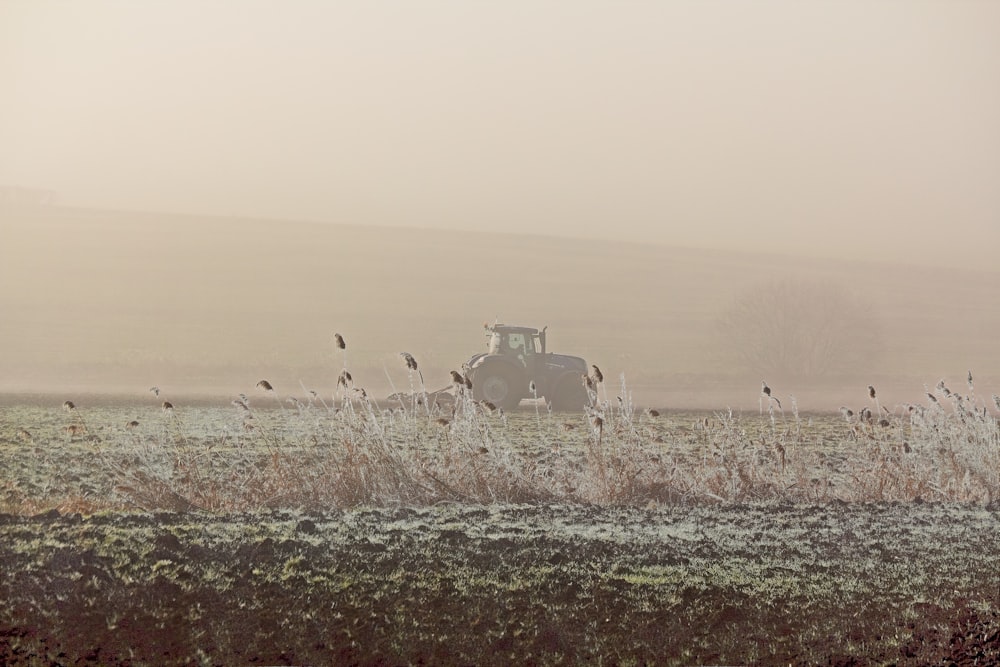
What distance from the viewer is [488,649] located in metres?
4.09

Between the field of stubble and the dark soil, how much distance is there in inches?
A: 0.6

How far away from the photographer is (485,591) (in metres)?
4.76

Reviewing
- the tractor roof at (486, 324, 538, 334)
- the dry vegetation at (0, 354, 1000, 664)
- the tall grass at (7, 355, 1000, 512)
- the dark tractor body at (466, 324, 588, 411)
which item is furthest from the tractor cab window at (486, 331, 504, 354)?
the tall grass at (7, 355, 1000, 512)

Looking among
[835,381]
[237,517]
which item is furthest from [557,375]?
[835,381]

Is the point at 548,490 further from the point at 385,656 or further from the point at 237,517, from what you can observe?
the point at 385,656

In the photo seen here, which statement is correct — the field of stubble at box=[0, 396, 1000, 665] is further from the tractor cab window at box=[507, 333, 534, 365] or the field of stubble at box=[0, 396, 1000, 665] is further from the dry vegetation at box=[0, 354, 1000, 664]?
the tractor cab window at box=[507, 333, 534, 365]

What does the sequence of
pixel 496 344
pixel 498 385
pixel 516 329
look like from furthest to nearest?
pixel 496 344, pixel 516 329, pixel 498 385

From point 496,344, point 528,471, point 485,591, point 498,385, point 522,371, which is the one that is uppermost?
point 485,591

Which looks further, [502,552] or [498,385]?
[498,385]

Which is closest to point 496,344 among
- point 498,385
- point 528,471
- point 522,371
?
point 522,371

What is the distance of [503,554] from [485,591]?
594 millimetres

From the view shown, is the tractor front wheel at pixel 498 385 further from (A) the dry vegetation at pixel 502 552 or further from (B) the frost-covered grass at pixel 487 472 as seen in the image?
(B) the frost-covered grass at pixel 487 472

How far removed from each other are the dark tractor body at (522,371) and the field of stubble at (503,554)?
285 inches

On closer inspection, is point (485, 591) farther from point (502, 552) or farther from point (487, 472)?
point (487, 472)
